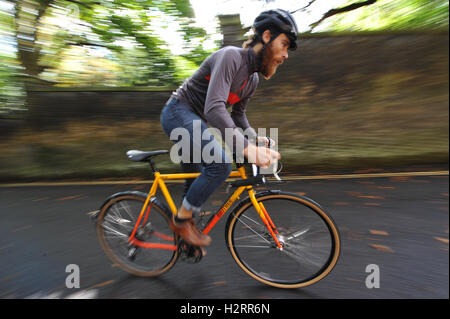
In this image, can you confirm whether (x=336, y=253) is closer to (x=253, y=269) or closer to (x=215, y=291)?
(x=253, y=269)

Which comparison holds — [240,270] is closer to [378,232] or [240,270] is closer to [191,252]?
[191,252]

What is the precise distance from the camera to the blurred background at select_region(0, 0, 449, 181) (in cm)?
480

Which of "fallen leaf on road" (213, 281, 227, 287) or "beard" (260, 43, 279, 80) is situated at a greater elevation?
"beard" (260, 43, 279, 80)

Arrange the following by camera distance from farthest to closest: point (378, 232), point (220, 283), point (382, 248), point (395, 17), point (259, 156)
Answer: point (395, 17)
point (378, 232)
point (382, 248)
point (220, 283)
point (259, 156)

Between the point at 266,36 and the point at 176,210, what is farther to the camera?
the point at 176,210

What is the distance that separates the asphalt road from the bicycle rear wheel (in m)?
0.12

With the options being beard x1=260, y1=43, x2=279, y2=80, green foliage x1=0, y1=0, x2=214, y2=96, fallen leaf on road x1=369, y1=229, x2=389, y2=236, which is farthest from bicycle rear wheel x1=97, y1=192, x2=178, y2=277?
green foliage x1=0, y1=0, x2=214, y2=96

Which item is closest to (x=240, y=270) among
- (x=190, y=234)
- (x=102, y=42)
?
(x=190, y=234)

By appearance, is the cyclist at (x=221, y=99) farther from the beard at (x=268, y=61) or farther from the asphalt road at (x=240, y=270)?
the asphalt road at (x=240, y=270)

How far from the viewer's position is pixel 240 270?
257 centimetres

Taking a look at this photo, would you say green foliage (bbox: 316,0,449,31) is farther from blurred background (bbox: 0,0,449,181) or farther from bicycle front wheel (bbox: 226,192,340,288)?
bicycle front wheel (bbox: 226,192,340,288)

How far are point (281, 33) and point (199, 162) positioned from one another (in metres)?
1.06

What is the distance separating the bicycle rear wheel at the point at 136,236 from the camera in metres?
2.41

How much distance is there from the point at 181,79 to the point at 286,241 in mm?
4182
